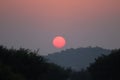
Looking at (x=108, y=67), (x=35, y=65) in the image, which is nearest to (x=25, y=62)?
(x=35, y=65)

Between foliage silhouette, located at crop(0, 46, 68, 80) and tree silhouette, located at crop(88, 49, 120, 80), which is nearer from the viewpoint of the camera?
foliage silhouette, located at crop(0, 46, 68, 80)

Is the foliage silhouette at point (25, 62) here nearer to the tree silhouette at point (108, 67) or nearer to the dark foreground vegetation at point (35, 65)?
the dark foreground vegetation at point (35, 65)

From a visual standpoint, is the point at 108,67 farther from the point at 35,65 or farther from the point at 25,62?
the point at 25,62

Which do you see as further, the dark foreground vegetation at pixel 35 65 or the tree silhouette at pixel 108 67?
the tree silhouette at pixel 108 67

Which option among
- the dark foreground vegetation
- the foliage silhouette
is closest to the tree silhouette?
the dark foreground vegetation

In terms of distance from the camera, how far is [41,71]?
262 feet

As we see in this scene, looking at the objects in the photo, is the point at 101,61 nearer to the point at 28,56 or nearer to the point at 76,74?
the point at 28,56

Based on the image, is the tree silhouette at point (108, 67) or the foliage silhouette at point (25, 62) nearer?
the foliage silhouette at point (25, 62)

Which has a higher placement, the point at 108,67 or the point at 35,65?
the point at 108,67

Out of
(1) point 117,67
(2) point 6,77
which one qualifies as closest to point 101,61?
(1) point 117,67

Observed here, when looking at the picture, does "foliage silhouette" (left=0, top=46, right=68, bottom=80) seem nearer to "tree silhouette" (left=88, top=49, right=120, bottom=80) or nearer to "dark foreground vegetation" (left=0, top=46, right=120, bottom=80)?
"dark foreground vegetation" (left=0, top=46, right=120, bottom=80)

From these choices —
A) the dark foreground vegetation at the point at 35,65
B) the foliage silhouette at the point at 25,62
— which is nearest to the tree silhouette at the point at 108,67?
the dark foreground vegetation at the point at 35,65

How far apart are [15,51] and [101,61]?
70.0 ft

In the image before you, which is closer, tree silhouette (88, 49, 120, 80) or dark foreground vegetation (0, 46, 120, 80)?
dark foreground vegetation (0, 46, 120, 80)
